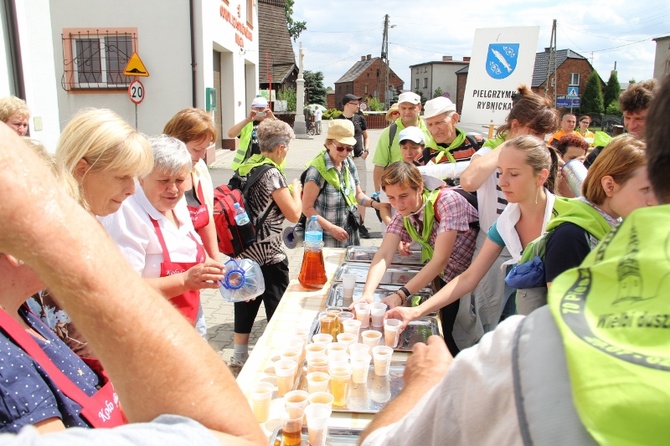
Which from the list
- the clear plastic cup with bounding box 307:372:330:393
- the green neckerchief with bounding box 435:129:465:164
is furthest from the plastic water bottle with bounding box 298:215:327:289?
the green neckerchief with bounding box 435:129:465:164

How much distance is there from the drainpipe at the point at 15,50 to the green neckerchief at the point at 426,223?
452 cm

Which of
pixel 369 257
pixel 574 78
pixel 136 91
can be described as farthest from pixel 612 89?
pixel 369 257

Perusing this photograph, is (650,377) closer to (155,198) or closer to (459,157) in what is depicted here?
(155,198)

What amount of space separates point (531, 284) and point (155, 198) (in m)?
1.78

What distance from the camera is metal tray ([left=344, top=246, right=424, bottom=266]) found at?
3.50 metres

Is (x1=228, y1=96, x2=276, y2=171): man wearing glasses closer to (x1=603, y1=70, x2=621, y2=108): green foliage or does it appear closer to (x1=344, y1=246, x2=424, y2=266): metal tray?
(x1=344, y1=246, x2=424, y2=266): metal tray

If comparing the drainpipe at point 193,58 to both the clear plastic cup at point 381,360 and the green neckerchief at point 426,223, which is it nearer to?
the green neckerchief at point 426,223

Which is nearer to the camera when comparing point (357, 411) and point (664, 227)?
point (664, 227)

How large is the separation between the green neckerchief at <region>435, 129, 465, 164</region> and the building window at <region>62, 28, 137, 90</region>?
9.88 m

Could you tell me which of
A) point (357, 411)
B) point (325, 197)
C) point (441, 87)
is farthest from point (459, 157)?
point (441, 87)

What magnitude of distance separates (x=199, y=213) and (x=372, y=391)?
5.42ft

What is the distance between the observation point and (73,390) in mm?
1152

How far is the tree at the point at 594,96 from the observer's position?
43000mm

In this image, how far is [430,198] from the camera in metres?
2.99
